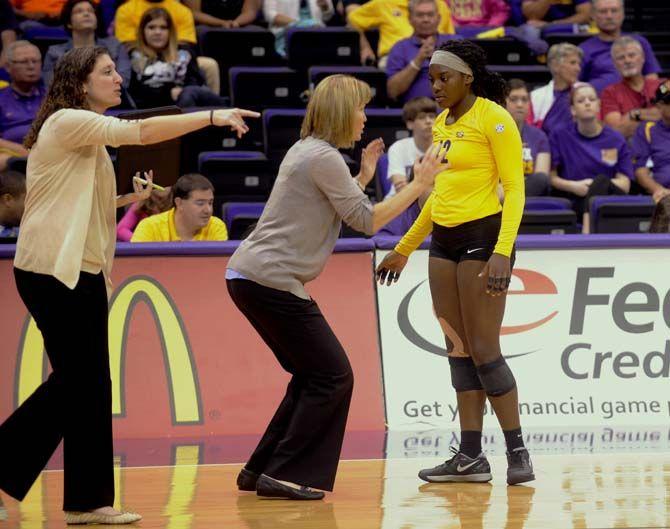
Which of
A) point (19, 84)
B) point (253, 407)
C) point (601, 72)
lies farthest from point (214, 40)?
point (253, 407)

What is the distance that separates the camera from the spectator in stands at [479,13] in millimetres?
12234

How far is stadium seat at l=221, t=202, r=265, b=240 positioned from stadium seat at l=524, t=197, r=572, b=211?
5.92ft

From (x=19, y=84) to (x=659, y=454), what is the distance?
18.7ft

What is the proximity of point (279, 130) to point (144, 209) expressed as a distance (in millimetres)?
1516

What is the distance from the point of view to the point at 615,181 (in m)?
9.77

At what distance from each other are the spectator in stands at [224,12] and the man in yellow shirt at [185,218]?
3.80 metres

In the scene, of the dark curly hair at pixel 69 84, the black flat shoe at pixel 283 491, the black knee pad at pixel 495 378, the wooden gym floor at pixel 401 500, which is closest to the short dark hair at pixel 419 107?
the wooden gym floor at pixel 401 500

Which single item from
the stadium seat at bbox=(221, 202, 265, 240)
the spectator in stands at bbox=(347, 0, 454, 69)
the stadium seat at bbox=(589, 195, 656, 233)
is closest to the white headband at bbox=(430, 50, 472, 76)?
the stadium seat at bbox=(221, 202, 265, 240)

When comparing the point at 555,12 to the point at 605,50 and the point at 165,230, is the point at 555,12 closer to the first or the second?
the point at 605,50

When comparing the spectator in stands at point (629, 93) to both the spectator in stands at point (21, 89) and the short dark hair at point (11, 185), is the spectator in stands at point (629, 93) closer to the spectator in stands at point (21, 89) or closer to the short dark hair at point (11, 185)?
the spectator in stands at point (21, 89)

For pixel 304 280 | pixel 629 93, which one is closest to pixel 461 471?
pixel 304 280

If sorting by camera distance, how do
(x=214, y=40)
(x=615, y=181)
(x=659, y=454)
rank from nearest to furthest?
(x=659, y=454), (x=615, y=181), (x=214, y=40)

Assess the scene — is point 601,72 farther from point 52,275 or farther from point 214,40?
point 52,275

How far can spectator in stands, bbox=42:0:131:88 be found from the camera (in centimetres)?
1006
